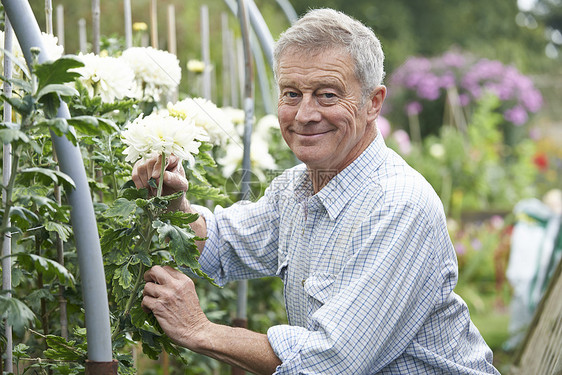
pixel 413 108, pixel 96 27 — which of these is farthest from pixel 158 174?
pixel 413 108

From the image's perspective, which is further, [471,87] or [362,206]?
[471,87]

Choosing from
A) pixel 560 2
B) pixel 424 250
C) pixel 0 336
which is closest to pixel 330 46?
pixel 424 250

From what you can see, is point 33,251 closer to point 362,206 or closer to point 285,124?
point 285,124

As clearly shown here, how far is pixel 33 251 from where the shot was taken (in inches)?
75.5

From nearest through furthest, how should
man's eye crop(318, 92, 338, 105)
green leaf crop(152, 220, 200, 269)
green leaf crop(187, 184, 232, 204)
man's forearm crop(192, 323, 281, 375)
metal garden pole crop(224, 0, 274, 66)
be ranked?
green leaf crop(152, 220, 200, 269) → man's forearm crop(192, 323, 281, 375) → man's eye crop(318, 92, 338, 105) → green leaf crop(187, 184, 232, 204) → metal garden pole crop(224, 0, 274, 66)

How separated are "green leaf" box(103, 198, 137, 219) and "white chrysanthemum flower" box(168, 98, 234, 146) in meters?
0.43

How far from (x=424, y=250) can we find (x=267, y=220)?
572mm

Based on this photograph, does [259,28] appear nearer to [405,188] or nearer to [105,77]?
[105,77]

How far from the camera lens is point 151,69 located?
6.89ft

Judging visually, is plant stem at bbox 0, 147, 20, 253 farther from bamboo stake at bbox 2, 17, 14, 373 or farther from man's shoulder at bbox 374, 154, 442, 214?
man's shoulder at bbox 374, 154, 442, 214

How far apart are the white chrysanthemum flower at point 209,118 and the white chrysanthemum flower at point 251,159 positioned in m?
0.31

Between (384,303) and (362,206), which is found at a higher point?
(362,206)

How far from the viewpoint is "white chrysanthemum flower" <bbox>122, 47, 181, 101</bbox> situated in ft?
6.86

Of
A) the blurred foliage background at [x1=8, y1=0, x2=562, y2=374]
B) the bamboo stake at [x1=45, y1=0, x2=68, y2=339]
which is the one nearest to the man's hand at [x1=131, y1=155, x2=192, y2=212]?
the bamboo stake at [x1=45, y1=0, x2=68, y2=339]
